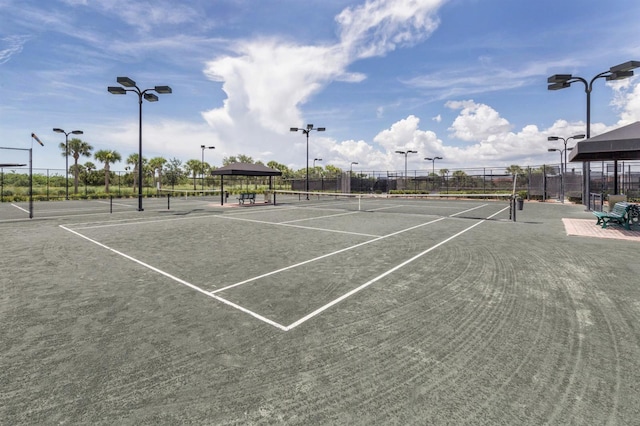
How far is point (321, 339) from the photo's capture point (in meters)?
3.66

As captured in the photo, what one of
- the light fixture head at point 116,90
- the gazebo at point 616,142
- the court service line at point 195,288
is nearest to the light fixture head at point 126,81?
the light fixture head at point 116,90

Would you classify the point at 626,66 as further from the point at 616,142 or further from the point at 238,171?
the point at 238,171

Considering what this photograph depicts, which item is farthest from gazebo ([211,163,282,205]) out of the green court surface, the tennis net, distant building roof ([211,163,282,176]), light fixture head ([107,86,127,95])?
the green court surface

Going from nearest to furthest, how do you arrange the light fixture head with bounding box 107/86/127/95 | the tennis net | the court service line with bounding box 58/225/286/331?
the court service line with bounding box 58/225/286/331, the light fixture head with bounding box 107/86/127/95, the tennis net

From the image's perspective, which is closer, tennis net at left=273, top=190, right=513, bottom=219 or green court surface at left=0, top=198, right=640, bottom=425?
green court surface at left=0, top=198, right=640, bottom=425

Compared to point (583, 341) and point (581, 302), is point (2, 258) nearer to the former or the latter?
point (583, 341)

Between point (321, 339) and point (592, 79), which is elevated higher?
point (592, 79)

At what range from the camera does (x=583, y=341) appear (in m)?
3.61

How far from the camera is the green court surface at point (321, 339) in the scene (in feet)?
8.37

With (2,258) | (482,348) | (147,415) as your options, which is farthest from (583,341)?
(2,258)

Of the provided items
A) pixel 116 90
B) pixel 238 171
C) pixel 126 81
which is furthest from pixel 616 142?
pixel 116 90

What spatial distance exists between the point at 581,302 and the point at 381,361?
3740 millimetres

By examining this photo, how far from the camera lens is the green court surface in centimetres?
255

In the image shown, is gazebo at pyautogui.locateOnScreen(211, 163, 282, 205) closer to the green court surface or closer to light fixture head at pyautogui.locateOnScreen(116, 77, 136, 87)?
light fixture head at pyautogui.locateOnScreen(116, 77, 136, 87)
